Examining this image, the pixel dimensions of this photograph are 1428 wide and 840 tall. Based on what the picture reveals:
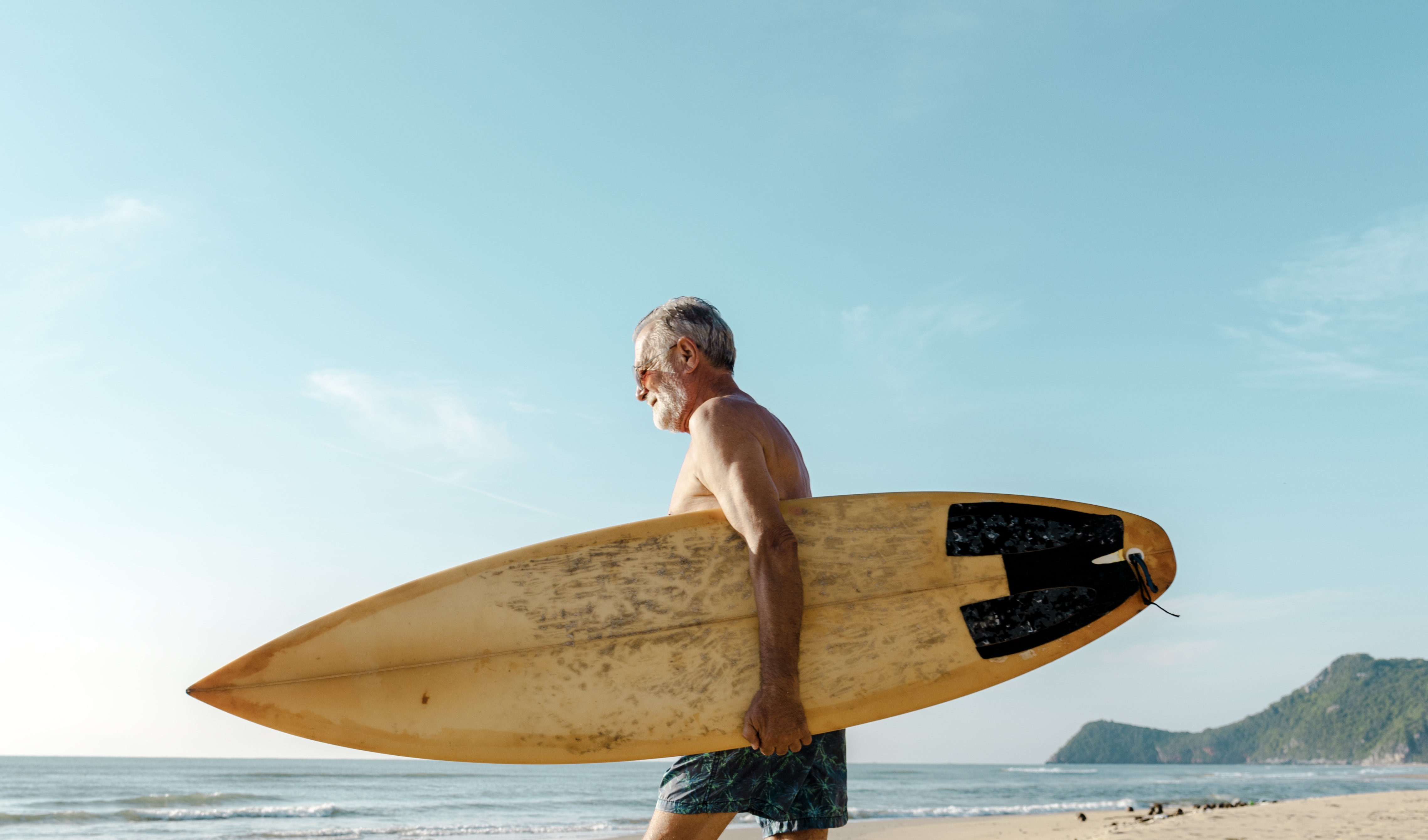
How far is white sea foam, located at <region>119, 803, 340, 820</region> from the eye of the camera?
13.2 meters

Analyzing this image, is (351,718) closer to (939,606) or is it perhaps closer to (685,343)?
(685,343)

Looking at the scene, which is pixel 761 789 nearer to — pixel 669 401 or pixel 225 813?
pixel 669 401

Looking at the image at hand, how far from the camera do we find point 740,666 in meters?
1.92

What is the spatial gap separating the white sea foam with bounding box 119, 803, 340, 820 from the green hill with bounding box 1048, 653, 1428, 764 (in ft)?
219

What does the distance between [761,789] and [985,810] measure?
16172 millimetres

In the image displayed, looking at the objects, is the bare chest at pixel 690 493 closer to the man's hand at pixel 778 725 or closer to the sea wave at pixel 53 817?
the man's hand at pixel 778 725

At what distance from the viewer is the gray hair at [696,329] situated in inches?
83.0

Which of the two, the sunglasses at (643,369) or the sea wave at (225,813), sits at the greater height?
the sunglasses at (643,369)

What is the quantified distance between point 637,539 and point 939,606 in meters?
0.79

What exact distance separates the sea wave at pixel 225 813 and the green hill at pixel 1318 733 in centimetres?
6690

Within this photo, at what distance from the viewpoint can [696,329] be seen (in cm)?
211

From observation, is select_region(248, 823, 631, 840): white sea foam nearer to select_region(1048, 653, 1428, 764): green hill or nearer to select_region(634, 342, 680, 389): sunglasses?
select_region(634, 342, 680, 389): sunglasses

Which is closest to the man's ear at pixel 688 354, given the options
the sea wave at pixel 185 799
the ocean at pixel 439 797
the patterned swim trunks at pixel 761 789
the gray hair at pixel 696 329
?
the gray hair at pixel 696 329

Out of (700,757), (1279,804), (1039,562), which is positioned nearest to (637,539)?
(700,757)
